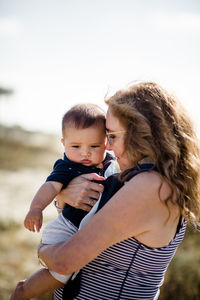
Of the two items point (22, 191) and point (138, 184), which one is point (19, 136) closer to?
point (22, 191)

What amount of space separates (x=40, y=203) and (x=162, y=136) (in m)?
1.05

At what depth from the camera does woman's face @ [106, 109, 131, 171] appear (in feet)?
6.70

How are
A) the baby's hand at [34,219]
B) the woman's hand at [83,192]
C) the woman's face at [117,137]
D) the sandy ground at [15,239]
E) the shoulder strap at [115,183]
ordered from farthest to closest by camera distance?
the sandy ground at [15,239] < the baby's hand at [34,219] < the woman's hand at [83,192] < the woman's face at [117,137] < the shoulder strap at [115,183]

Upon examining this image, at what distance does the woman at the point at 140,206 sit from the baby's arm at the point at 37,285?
0.85 feet

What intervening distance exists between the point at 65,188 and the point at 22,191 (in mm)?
11911

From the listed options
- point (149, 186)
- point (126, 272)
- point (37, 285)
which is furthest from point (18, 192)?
point (149, 186)

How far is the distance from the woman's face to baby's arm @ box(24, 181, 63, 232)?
0.55 metres

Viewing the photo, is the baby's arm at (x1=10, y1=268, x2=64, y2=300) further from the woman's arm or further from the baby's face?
the baby's face

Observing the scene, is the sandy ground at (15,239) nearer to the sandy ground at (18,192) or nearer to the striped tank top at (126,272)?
the sandy ground at (18,192)

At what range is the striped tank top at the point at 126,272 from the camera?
1809 millimetres

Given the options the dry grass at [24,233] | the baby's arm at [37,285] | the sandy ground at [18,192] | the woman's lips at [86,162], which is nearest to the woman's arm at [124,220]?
the baby's arm at [37,285]

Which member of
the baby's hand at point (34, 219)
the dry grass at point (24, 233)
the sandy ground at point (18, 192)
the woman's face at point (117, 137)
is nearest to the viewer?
the woman's face at point (117, 137)

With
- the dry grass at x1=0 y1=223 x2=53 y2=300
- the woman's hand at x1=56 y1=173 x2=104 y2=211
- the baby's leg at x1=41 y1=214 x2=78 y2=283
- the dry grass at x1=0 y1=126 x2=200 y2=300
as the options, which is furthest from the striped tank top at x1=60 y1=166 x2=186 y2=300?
the dry grass at x1=0 y1=223 x2=53 y2=300

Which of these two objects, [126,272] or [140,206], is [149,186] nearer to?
[140,206]
